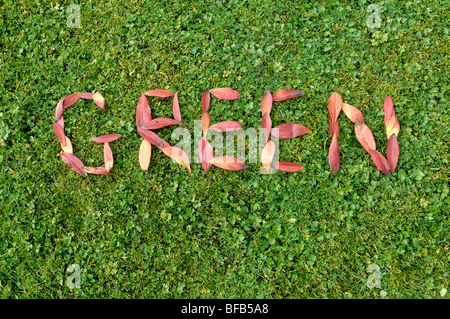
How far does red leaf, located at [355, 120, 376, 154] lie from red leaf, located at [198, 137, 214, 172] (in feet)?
3.56

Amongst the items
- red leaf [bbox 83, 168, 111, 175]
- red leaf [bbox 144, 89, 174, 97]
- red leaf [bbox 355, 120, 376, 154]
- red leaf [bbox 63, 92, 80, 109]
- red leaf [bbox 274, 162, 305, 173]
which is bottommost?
red leaf [bbox 83, 168, 111, 175]

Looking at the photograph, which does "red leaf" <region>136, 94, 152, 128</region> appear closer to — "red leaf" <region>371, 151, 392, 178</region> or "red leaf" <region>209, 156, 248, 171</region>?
"red leaf" <region>209, 156, 248, 171</region>

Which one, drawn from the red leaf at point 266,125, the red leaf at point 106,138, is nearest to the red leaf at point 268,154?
the red leaf at point 266,125

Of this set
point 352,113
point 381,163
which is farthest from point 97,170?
point 381,163

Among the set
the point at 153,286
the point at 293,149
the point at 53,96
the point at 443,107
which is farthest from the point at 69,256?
the point at 443,107

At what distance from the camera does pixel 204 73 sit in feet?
10.1

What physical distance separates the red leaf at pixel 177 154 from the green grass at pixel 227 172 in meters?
0.06

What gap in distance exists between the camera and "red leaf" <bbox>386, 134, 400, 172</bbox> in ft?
8.87

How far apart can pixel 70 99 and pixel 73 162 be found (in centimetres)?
54

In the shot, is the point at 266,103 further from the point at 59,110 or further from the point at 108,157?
the point at 59,110

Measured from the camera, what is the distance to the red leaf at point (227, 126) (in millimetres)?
2879

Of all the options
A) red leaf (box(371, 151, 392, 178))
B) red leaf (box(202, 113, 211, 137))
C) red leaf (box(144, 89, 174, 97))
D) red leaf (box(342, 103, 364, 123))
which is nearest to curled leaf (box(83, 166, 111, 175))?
red leaf (box(144, 89, 174, 97))

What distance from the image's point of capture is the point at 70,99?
307 cm

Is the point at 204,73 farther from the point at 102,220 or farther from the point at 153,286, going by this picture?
the point at 153,286
